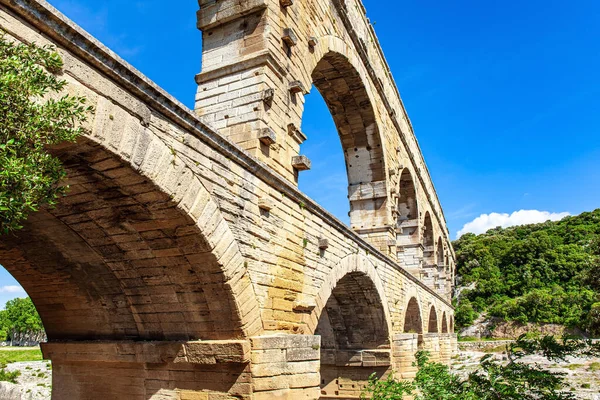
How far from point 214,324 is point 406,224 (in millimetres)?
14023

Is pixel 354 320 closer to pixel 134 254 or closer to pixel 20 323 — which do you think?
pixel 134 254

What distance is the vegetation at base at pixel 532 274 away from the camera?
115 feet

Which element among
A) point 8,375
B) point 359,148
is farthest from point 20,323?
point 359,148

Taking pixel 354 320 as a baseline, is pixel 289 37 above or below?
above

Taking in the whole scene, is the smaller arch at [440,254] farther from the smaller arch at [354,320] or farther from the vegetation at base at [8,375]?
the vegetation at base at [8,375]

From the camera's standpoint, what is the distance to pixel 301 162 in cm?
670

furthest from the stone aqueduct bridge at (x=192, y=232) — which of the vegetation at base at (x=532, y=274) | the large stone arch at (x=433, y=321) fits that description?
the vegetation at base at (x=532, y=274)

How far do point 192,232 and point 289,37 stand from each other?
12.7 feet

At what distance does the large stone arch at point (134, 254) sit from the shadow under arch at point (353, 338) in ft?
17.5

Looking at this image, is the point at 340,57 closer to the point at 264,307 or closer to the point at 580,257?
the point at 264,307

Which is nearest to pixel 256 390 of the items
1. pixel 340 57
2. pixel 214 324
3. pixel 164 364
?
pixel 214 324

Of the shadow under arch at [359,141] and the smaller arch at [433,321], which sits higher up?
the shadow under arch at [359,141]

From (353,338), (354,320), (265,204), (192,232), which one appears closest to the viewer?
(192,232)

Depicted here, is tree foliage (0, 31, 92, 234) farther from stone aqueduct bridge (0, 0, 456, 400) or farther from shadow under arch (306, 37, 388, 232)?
shadow under arch (306, 37, 388, 232)
